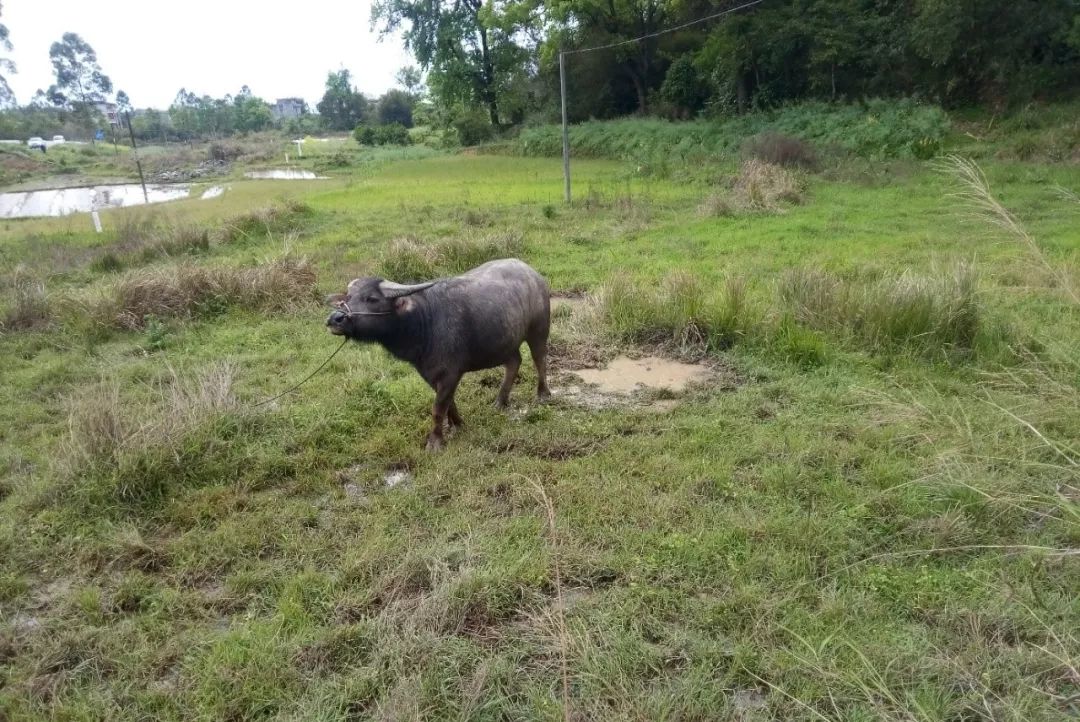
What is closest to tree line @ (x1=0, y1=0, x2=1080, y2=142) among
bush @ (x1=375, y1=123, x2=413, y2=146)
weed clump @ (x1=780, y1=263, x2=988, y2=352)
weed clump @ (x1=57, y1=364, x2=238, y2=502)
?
bush @ (x1=375, y1=123, x2=413, y2=146)

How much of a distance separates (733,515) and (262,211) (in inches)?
445

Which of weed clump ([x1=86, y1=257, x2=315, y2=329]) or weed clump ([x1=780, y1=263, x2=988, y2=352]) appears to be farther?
weed clump ([x1=86, y1=257, x2=315, y2=329])

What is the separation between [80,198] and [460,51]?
2003cm

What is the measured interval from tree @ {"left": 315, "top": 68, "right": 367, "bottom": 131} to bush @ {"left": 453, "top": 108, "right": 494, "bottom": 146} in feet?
118

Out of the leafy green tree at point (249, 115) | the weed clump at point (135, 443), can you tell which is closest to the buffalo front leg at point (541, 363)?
the weed clump at point (135, 443)

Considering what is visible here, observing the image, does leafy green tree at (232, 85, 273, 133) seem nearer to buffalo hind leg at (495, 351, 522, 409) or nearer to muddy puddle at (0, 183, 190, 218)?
muddy puddle at (0, 183, 190, 218)

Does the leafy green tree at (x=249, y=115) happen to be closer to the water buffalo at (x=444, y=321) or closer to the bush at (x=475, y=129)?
the bush at (x=475, y=129)

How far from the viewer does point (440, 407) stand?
432 centimetres

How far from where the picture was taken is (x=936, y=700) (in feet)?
7.65

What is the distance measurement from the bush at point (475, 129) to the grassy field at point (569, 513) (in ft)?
96.2

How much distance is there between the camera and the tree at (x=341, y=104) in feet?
220

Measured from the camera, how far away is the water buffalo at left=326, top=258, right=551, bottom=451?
4121mm

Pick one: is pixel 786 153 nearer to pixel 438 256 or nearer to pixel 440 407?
pixel 438 256

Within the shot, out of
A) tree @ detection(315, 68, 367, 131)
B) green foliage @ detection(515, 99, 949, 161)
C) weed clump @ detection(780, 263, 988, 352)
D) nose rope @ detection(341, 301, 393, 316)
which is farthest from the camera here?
tree @ detection(315, 68, 367, 131)
